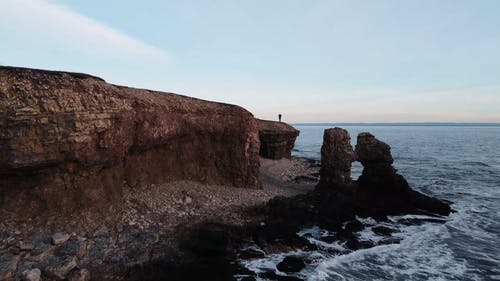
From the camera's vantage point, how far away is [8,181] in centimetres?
1423

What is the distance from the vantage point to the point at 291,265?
594 inches

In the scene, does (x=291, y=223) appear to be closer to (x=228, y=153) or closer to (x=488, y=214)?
(x=228, y=153)

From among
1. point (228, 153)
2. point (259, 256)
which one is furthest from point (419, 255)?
A: point (228, 153)

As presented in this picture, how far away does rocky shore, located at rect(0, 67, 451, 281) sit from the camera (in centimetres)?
1359

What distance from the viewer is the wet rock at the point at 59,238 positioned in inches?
538

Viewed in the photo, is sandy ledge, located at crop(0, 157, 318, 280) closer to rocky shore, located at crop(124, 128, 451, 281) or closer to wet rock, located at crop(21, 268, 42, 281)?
wet rock, located at crop(21, 268, 42, 281)

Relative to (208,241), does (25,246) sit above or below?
above

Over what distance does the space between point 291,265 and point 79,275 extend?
819 centimetres

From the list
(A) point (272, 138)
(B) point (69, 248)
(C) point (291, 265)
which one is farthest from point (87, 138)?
A: (A) point (272, 138)

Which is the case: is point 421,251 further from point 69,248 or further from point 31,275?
point 31,275

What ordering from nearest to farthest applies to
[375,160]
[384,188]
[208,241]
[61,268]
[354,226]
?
[61,268] → [208,241] → [354,226] → [384,188] → [375,160]

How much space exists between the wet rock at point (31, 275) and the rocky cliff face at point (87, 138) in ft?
10.7

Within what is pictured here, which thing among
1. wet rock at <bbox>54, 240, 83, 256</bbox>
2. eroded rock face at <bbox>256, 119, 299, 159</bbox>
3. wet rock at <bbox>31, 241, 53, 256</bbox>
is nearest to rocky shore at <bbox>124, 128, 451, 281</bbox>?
wet rock at <bbox>54, 240, 83, 256</bbox>

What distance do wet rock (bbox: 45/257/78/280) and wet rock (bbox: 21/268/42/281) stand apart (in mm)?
326
